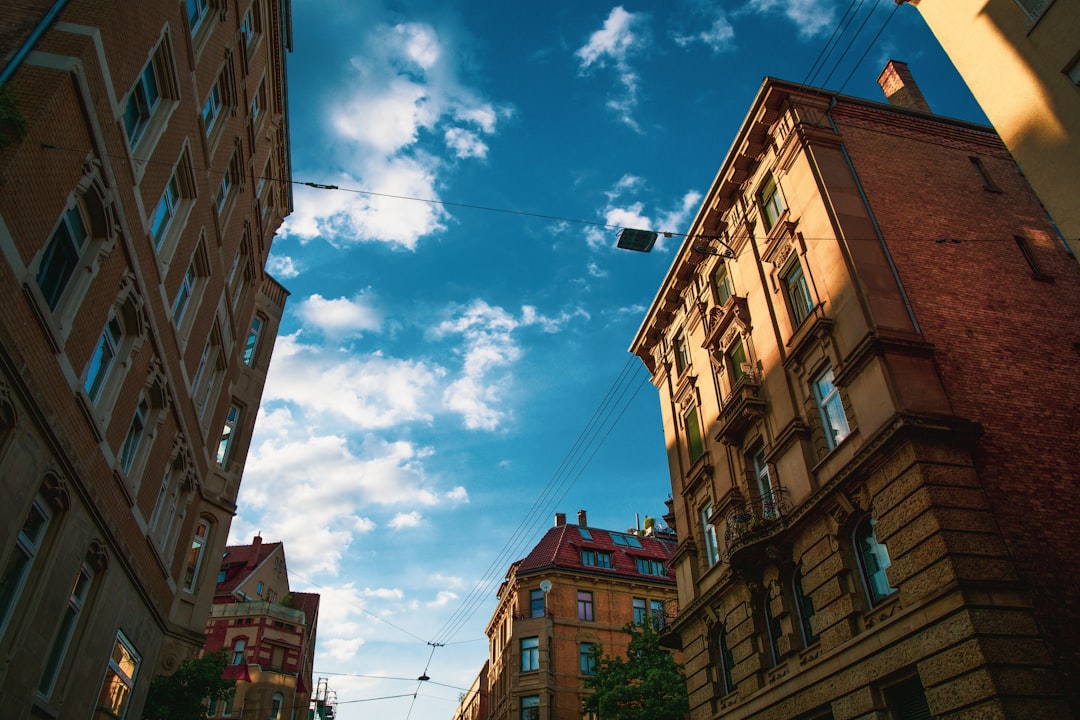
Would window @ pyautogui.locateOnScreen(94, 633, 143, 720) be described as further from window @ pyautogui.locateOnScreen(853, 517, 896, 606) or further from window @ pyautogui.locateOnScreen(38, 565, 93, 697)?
window @ pyautogui.locateOnScreen(853, 517, 896, 606)

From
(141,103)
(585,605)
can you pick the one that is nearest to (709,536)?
(141,103)

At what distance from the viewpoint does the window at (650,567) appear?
50969 mm

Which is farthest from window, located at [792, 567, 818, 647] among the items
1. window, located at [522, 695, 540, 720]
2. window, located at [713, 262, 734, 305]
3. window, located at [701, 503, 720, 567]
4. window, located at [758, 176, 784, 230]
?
window, located at [522, 695, 540, 720]

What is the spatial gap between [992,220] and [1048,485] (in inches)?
351

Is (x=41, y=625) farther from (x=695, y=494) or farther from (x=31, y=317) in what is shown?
(x=695, y=494)

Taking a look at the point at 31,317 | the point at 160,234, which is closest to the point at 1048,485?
the point at 31,317

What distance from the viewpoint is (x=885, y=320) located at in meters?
16.3

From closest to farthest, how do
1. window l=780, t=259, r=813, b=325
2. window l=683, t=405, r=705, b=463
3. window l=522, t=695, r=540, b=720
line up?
window l=780, t=259, r=813, b=325, window l=683, t=405, r=705, b=463, window l=522, t=695, r=540, b=720

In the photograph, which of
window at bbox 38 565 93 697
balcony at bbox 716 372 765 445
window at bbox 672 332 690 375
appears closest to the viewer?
window at bbox 38 565 93 697

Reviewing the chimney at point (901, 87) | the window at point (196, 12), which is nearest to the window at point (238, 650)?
the window at point (196, 12)

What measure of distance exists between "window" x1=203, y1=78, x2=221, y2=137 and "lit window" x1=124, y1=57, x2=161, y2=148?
3.15 metres

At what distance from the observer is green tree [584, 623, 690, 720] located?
27609mm

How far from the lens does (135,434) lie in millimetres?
15570

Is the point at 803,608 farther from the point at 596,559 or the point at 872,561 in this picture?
the point at 596,559
